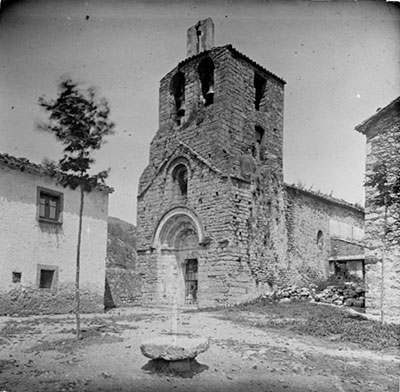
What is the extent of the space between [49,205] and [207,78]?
30.1ft

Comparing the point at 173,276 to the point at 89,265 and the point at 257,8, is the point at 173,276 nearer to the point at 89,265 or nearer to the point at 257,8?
the point at 89,265

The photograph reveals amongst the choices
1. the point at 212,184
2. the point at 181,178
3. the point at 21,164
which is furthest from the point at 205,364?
the point at 181,178

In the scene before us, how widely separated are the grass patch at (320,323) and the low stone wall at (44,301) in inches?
192

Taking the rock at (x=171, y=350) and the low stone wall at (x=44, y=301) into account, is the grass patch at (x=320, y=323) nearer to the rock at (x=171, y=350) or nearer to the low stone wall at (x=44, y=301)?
the rock at (x=171, y=350)

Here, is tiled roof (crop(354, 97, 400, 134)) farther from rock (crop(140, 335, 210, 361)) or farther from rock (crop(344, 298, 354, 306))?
rock (crop(140, 335, 210, 361))

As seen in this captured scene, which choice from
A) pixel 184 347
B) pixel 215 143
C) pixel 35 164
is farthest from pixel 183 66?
pixel 184 347

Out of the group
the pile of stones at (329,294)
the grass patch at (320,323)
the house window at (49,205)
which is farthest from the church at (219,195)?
the house window at (49,205)

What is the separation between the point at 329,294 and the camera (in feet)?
55.3

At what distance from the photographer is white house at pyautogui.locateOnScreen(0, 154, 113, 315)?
13.6m

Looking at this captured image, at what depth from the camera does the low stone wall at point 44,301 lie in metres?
13.4

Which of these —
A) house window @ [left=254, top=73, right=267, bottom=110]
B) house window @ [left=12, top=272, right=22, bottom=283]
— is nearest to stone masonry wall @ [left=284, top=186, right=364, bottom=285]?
house window @ [left=254, top=73, right=267, bottom=110]

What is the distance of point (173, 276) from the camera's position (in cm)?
1906

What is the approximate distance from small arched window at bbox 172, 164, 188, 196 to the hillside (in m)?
8.96

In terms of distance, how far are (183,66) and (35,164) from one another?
29.3 ft
